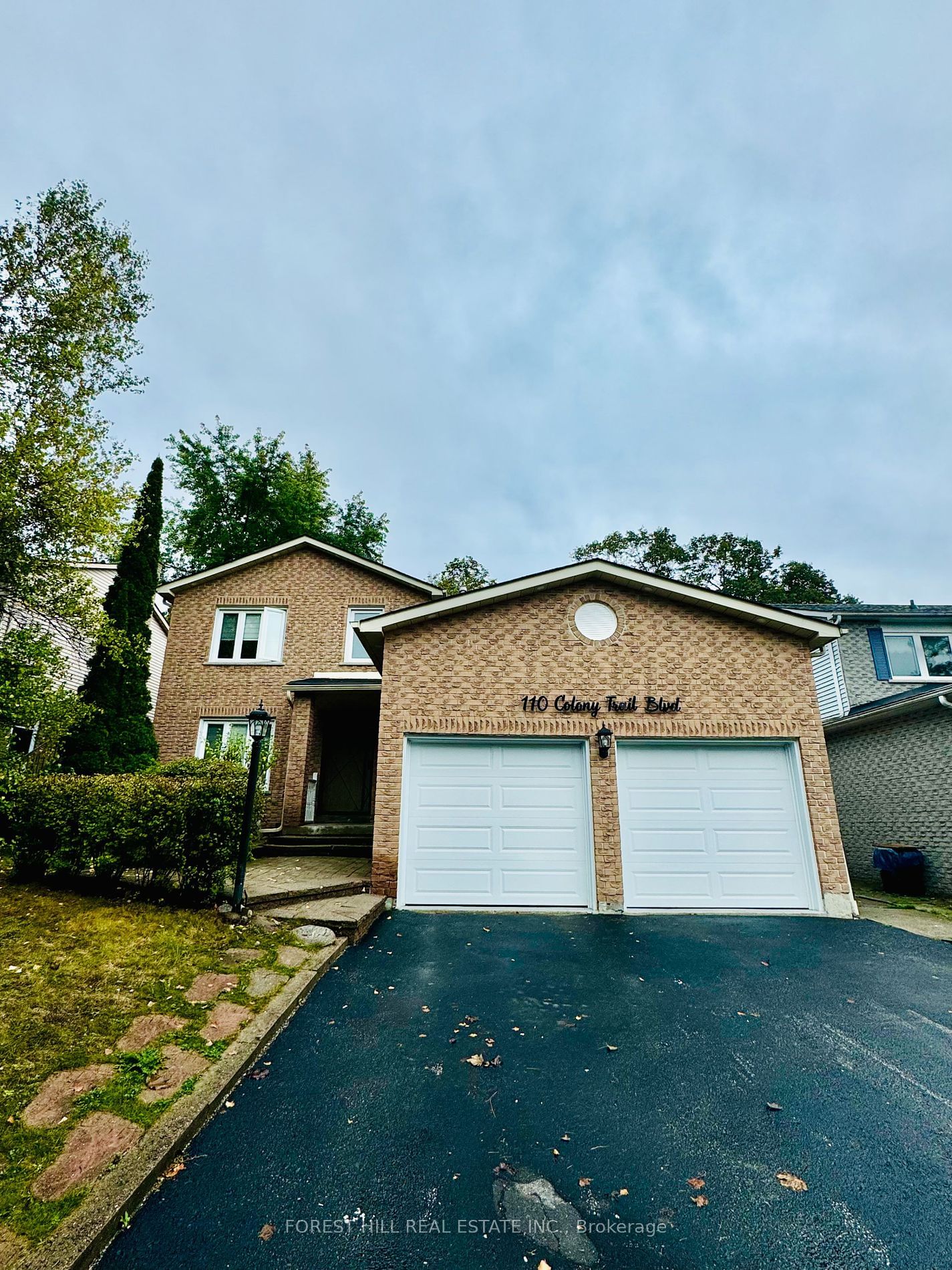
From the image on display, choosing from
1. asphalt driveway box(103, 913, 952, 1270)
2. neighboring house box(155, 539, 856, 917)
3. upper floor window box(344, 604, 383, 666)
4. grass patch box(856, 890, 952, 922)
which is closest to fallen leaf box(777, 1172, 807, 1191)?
asphalt driveway box(103, 913, 952, 1270)

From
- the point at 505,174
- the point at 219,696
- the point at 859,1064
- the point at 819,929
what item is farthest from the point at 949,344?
the point at 219,696

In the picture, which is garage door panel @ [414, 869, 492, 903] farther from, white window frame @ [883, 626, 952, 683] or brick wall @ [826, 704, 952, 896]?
white window frame @ [883, 626, 952, 683]

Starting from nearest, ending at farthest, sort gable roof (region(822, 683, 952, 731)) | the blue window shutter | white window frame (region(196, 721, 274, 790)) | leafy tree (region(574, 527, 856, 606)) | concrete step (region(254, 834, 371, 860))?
gable roof (region(822, 683, 952, 731)) < concrete step (region(254, 834, 371, 860)) < white window frame (region(196, 721, 274, 790)) < the blue window shutter < leafy tree (region(574, 527, 856, 606))

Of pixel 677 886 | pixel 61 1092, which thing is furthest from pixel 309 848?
pixel 61 1092

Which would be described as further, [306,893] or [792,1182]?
[306,893]

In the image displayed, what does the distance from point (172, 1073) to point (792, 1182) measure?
3.57m

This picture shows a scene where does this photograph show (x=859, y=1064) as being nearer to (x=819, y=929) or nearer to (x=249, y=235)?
(x=819, y=929)

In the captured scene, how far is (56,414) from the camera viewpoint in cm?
874

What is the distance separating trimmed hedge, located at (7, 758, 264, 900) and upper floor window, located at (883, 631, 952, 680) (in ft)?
57.0

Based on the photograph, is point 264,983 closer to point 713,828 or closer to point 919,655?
point 713,828

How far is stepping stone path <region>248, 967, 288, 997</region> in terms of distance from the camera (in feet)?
14.9

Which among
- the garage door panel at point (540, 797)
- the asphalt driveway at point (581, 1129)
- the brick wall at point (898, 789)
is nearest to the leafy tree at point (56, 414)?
the asphalt driveway at point (581, 1129)

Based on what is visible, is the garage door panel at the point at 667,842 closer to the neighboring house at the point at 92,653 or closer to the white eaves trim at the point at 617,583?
the white eaves trim at the point at 617,583

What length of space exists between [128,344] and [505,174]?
16.3 m
